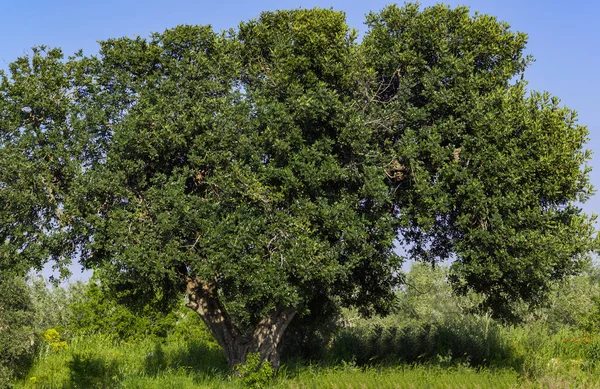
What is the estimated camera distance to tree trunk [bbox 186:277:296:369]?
22.9m

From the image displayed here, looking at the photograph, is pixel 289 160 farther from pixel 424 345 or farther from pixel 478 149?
pixel 424 345

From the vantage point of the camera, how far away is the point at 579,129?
71.2 feet

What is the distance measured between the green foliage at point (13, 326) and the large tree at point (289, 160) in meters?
5.64

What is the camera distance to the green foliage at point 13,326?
24.3 m

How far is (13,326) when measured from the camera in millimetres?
24953

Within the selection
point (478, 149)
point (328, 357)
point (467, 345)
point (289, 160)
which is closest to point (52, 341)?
point (328, 357)

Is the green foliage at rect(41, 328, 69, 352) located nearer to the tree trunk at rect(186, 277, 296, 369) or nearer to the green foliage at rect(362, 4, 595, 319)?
the tree trunk at rect(186, 277, 296, 369)

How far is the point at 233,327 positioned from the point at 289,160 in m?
7.57

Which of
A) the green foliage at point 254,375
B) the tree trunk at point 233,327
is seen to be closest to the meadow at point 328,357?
the green foliage at point 254,375

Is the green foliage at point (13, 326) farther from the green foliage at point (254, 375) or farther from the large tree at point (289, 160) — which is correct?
the green foliage at point (254, 375)

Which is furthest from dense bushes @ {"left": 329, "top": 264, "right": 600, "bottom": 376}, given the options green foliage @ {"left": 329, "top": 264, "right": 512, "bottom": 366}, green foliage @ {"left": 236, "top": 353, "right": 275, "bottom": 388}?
green foliage @ {"left": 236, "top": 353, "right": 275, "bottom": 388}

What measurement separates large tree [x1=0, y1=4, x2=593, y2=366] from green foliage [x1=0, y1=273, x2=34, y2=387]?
222 inches

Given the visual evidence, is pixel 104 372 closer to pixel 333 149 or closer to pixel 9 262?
pixel 9 262

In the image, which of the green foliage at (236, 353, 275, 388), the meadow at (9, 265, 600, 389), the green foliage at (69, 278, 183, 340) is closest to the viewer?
the green foliage at (236, 353, 275, 388)
